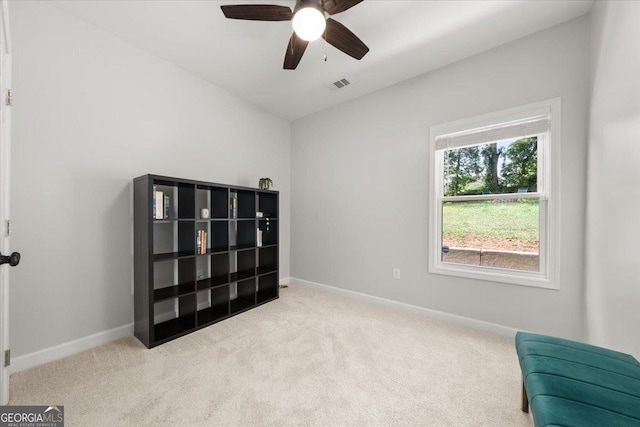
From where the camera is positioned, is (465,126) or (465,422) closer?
(465,422)

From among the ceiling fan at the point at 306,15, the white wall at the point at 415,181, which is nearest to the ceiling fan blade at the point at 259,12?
the ceiling fan at the point at 306,15

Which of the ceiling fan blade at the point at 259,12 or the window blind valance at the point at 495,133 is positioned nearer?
the ceiling fan blade at the point at 259,12

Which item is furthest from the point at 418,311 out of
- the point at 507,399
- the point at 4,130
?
the point at 4,130

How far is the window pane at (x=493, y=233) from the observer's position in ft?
7.68

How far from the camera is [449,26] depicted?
216cm

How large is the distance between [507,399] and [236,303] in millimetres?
2662

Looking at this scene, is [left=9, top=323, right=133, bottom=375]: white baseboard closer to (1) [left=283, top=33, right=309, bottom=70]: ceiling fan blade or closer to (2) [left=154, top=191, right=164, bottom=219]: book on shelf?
(2) [left=154, top=191, right=164, bottom=219]: book on shelf

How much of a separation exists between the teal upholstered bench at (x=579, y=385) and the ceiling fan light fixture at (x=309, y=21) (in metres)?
2.20

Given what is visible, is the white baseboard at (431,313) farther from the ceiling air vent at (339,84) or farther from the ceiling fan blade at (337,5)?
the ceiling fan blade at (337,5)

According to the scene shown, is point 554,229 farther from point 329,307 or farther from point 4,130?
point 4,130

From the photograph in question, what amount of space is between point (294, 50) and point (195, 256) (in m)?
2.10

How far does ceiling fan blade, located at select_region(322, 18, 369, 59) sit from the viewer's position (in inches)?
71.2

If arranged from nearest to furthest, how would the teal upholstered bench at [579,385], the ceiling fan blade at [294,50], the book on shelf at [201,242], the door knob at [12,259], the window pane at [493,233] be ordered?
the teal upholstered bench at [579,385] → the door knob at [12,259] → the ceiling fan blade at [294,50] → the window pane at [493,233] → the book on shelf at [201,242]

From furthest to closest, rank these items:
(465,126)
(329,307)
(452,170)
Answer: (329,307), (452,170), (465,126)
